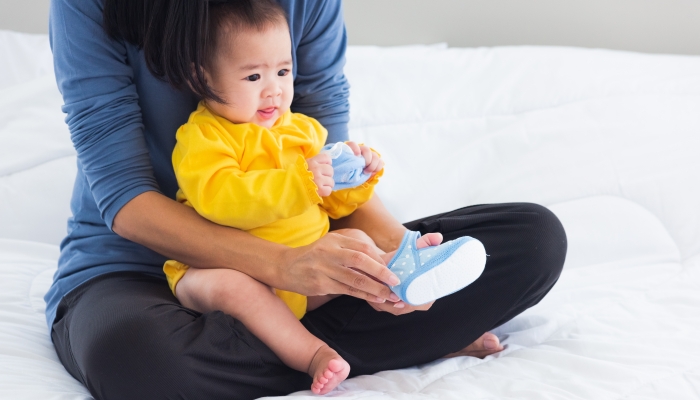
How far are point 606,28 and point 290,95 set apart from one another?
4.23 feet

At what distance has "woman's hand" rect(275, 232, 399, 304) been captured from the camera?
87cm

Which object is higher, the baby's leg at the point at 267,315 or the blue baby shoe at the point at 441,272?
the blue baby shoe at the point at 441,272

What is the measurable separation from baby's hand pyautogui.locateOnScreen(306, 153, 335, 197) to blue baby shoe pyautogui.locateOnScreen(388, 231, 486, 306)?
16cm

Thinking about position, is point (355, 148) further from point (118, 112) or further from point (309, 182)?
point (118, 112)

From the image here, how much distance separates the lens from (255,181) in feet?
3.17

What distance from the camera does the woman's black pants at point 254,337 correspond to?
86 centimetres

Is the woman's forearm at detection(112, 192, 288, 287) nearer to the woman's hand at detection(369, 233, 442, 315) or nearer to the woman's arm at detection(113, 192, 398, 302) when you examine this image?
the woman's arm at detection(113, 192, 398, 302)

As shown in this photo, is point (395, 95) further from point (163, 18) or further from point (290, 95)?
point (163, 18)

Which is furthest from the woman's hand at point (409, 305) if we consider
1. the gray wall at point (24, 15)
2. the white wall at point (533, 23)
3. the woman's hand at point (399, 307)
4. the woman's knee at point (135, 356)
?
the gray wall at point (24, 15)

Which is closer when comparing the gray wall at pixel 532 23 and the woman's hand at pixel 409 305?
the woman's hand at pixel 409 305

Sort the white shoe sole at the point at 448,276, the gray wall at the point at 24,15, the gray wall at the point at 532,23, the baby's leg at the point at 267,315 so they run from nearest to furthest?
the white shoe sole at the point at 448,276, the baby's leg at the point at 267,315, the gray wall at the point at 24,15, the gray wall at the point at 532,23

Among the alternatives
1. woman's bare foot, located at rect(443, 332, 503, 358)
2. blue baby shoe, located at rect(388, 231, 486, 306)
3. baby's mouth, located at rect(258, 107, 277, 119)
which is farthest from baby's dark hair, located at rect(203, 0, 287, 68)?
woman's bare foot, located at rect(443, 332, 503, 358)

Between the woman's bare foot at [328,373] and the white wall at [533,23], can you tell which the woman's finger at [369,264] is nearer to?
the woman's bare foot at [328,373]

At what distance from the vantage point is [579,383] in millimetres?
924
